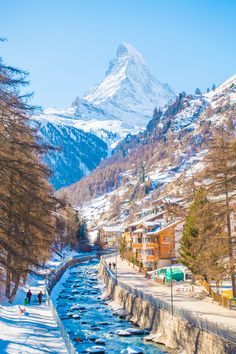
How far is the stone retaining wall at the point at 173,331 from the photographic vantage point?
2572cm

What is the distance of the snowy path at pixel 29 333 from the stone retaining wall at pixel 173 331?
8.70 m

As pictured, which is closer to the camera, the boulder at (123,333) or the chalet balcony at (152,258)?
the boulder at (123,333)

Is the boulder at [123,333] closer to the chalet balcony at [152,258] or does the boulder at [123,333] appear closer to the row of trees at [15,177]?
the row of trees at [15,177]

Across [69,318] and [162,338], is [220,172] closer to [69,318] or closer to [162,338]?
[162,338]

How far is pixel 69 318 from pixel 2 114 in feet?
108

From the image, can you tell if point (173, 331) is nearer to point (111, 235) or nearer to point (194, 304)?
point (194, 304)

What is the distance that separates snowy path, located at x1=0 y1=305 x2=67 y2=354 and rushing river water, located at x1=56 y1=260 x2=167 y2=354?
4766 mm

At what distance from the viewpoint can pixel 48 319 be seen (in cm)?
3269

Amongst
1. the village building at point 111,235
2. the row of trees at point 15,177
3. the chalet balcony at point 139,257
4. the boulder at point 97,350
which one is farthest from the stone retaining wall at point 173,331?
the village building at point 111,235

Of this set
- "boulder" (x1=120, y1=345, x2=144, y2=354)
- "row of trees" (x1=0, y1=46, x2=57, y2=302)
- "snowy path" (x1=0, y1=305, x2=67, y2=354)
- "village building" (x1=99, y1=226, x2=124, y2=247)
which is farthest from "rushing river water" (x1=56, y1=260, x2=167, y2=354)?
"village building" (x1=99, y1=226, x2=124, y2=247)

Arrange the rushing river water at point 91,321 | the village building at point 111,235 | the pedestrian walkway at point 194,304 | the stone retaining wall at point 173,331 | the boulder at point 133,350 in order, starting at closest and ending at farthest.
A: 1. the stone retaining wall at point 173,331
2. the boulder at point 133,350
3. the pedestrian walkway at point 194,304
4. the rushing river water at point 91,321
5. the village building at point 111,235

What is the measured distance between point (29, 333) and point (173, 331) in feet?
39.0

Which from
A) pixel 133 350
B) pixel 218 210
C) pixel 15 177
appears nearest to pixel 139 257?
pixel 133 350

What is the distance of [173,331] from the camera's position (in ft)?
109
